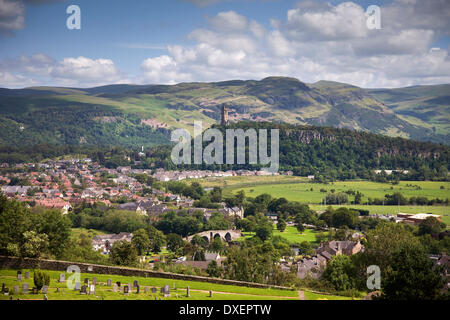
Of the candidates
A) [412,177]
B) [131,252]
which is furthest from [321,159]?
[131,252]

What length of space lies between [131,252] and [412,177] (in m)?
110

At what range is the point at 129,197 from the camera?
317 ft

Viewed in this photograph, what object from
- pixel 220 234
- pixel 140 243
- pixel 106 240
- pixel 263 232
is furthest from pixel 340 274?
pixel 220 234

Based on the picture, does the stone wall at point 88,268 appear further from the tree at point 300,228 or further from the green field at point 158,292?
the tree at point 300,228

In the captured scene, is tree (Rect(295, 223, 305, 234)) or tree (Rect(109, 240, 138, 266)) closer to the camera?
tree (Rect(109, 240, 138, 266))

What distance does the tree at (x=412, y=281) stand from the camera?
21.1 meters

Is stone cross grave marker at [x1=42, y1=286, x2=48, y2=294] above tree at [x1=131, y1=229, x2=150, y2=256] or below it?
above

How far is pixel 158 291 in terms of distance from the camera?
21312mm

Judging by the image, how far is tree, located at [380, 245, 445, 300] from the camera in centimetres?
2112

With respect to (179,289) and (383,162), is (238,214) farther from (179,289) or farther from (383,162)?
(383,162)

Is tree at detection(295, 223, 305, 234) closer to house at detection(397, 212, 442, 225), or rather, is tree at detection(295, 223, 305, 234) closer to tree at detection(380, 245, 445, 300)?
house at detection(397, 212, 442, 225)

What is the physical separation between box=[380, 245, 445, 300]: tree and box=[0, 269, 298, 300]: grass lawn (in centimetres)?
439

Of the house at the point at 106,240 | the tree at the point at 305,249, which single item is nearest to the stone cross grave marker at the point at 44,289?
the house at the point at 106,240

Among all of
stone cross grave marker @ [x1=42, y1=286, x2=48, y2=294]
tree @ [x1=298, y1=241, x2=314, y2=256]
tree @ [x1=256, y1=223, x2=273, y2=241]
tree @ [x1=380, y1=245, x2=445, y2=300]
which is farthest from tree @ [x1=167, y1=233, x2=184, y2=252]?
stone cross grave marker @ [x1=42, y1=286, x2=48, y2=294]
